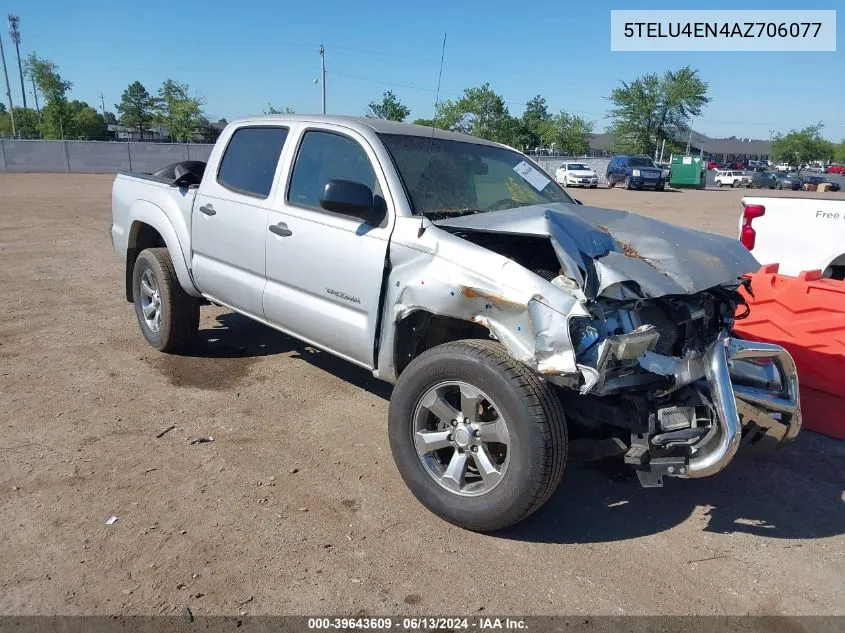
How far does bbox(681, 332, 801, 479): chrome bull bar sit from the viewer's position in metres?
2.91

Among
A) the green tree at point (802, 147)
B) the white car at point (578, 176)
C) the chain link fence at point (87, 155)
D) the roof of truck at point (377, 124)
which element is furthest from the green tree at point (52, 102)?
the green tree at point (802, 147)

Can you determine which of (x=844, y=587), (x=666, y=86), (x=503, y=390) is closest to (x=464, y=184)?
(x=503, y=390)

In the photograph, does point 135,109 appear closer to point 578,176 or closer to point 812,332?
point 578,176

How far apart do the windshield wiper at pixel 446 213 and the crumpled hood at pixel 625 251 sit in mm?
137

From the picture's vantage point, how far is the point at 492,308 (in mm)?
3174

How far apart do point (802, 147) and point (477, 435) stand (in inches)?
4411

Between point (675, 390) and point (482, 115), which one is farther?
point (482, 115)

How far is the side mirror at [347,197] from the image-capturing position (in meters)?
3.61

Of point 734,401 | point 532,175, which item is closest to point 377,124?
point 532,175

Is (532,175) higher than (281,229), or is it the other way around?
(532,175)

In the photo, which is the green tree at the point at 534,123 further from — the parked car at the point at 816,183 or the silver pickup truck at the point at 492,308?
the silver pickup truck at the point at 492,308

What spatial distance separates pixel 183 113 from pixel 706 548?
6174cm

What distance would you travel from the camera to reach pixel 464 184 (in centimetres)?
423

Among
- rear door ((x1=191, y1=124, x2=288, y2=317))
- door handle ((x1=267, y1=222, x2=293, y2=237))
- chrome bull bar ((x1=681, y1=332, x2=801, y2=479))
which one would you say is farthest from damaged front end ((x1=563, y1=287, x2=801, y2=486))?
rear door ((x1=191, y1=124, x2=288, y2=317))
